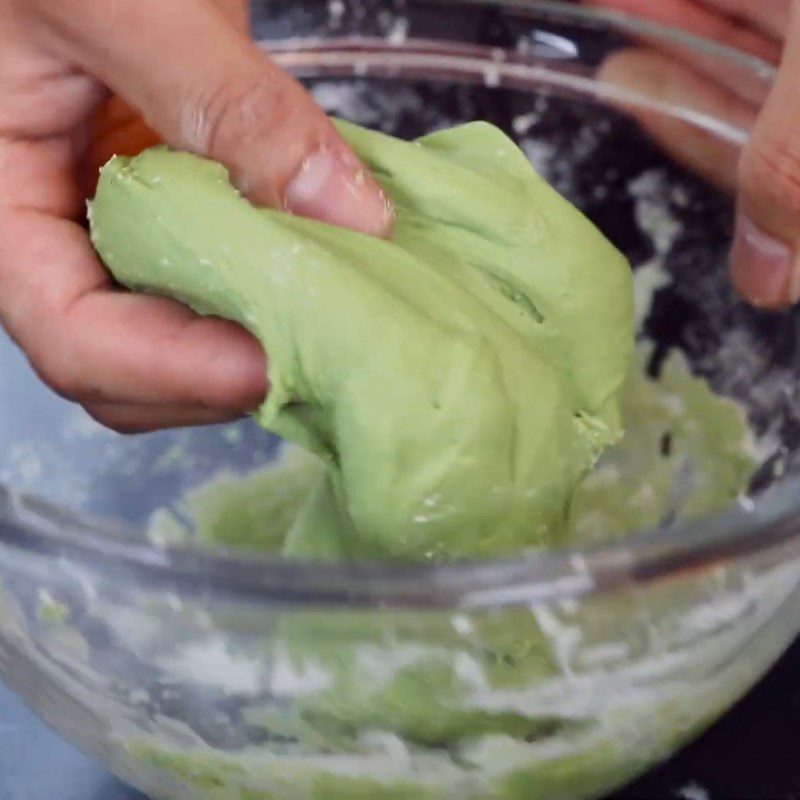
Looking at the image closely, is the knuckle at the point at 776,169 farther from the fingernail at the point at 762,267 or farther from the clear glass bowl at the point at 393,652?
the clear glass bowl at the point at 393,652

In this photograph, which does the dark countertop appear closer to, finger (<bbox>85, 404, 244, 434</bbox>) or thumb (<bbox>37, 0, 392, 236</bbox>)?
finger (<bbox>85, 404, 244, 434</bbox>)

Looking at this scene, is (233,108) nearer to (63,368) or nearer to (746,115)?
(63,368)

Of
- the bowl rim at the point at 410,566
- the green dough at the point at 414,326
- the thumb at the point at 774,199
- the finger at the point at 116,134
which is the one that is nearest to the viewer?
the bowl rim at the point at 410,566

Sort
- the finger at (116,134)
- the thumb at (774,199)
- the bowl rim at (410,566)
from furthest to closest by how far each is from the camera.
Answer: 1. the finger at (116,134)
2. the thumb at (774,199)
3. the bowl rim at (410,566)

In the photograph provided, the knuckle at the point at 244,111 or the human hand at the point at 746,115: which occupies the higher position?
the knuckle at the point at 244,111

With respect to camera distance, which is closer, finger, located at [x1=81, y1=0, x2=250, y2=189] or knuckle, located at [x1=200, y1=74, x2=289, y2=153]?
knuckle, located at [x1=200, y1=74, x2=289, y2=153]

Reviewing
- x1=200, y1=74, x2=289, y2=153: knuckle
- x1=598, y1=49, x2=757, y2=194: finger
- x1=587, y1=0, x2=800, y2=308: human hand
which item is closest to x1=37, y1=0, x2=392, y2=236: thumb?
x1=200, y1=74, x2=289, y2=153: knuckle

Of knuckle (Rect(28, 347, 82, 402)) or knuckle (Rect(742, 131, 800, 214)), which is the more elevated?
knuckle (Rect(742, 131, 800, 214))

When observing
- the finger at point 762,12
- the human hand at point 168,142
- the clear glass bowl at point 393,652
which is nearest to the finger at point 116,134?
the human hand at point 168,142
